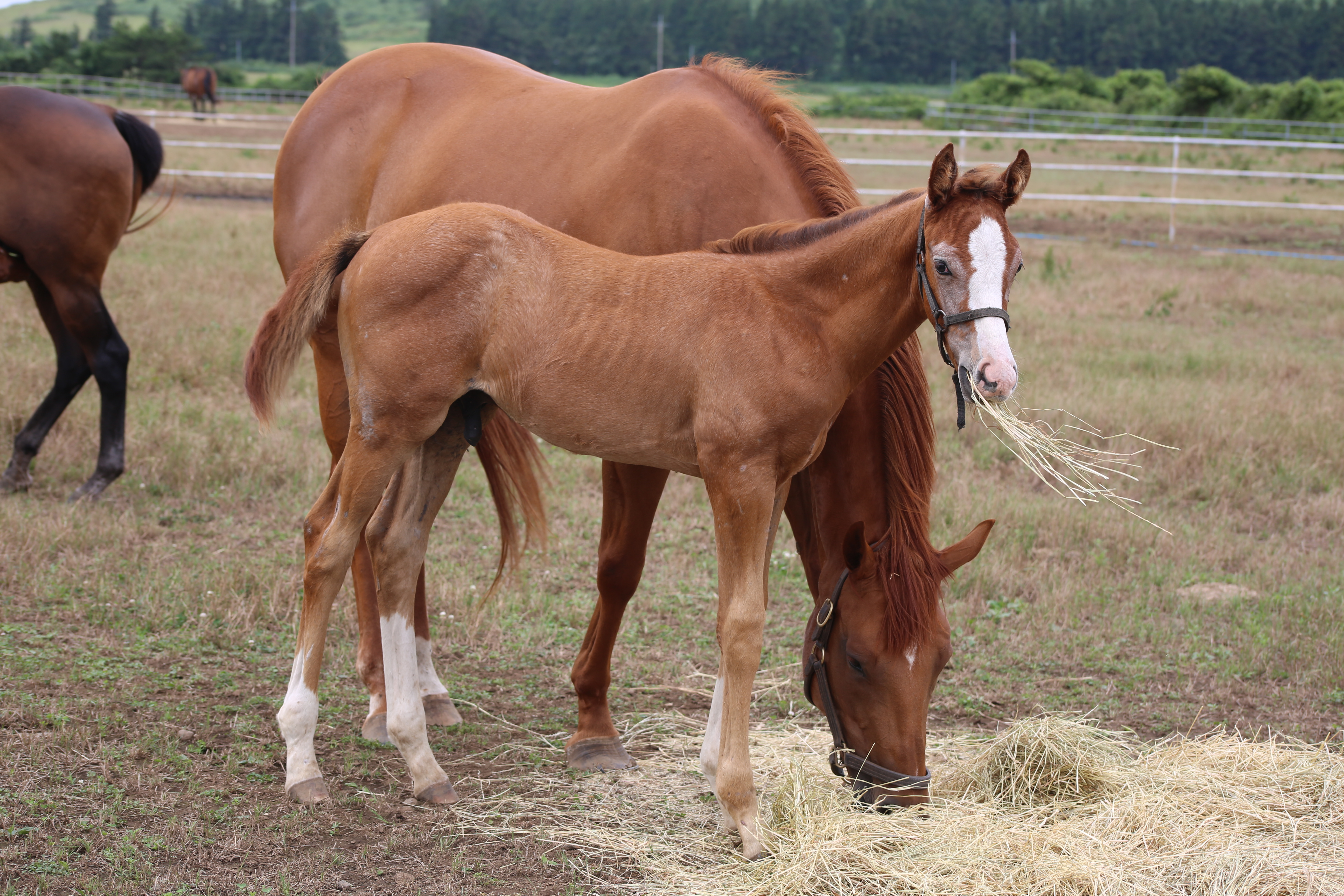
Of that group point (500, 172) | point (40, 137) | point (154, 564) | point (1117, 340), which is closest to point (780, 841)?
point (500, 172)

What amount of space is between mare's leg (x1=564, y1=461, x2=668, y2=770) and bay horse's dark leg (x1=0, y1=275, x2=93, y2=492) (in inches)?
159

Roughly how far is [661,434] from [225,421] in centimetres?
473

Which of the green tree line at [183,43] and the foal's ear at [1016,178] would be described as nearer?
the foal's ear at [1016,178]

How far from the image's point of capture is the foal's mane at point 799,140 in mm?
3514

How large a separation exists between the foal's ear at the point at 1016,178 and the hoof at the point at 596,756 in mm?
2265

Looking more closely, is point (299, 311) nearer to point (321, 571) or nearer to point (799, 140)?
point (321, 571)

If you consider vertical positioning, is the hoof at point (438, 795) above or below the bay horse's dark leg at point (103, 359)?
below

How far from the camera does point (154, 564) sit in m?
5.08

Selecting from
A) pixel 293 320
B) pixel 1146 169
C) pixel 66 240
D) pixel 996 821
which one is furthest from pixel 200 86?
pixel 996 821

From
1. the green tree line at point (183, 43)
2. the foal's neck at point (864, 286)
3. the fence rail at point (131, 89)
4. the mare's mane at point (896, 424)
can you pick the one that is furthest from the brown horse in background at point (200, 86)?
the foal's neck at point (864, 286)

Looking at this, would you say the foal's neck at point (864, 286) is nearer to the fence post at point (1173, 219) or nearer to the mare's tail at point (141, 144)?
the mare's tail at point (141, 144)

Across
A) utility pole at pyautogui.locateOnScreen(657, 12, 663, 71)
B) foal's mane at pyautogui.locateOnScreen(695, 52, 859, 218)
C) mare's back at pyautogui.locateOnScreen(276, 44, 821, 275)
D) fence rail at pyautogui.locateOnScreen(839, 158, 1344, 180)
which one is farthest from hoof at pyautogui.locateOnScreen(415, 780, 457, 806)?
utility pole at pyautogui.locateOnScreen(657, 12, 663, 71)

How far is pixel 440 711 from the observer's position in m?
4.09

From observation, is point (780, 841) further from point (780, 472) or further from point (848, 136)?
point (848, 136)
